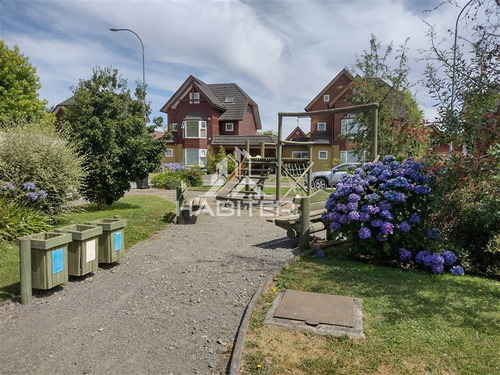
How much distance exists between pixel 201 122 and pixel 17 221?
30297mm

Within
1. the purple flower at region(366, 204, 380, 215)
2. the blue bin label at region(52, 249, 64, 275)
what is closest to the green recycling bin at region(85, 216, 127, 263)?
the blue bin label at region(52, 249, 64, 275)

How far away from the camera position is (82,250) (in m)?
4.81

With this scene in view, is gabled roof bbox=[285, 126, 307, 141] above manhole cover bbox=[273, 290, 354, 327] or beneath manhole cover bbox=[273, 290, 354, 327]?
above

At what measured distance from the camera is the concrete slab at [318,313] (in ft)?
11.3

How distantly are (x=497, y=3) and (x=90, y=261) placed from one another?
20.2ft

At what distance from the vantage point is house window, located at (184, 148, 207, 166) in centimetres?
3603

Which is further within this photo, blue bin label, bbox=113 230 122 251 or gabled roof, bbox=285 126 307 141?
gabled roof, bbox=285 126 307 141

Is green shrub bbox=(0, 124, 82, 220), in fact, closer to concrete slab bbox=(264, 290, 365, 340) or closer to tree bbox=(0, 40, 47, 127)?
concrete slab bbox=(264, 290, 365, 340)

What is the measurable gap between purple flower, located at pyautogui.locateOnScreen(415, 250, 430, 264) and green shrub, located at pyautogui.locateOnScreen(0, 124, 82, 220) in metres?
6.90

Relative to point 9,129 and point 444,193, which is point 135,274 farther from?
point 9,129

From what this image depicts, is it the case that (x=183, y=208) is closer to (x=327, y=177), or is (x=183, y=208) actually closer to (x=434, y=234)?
(x=434, y=234)

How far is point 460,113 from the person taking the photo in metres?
4.79

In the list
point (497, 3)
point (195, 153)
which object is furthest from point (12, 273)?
point (195, 153)

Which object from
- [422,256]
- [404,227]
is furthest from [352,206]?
[422,256]
